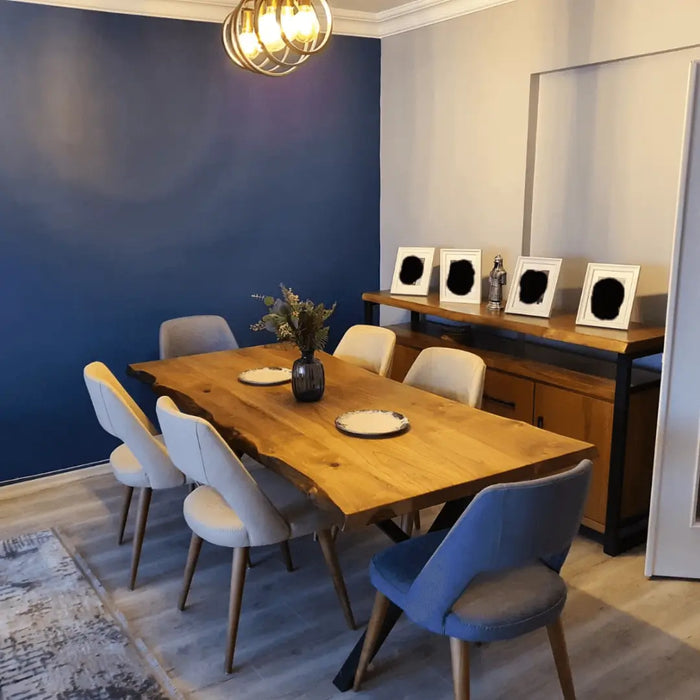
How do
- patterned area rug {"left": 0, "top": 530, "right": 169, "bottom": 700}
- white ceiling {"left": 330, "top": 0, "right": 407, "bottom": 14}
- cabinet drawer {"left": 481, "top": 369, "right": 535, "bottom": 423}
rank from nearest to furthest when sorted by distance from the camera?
1. patterned area rug {"left": 0, "top": 530, "right": 169, "bottom": 700}
2. cabinet drawer {"left": 481, "top": 369, "right": 535, "bottom": 423}
3. white ceiling {"left": 330, "top": 0, "right": 407, "bottom": 14}

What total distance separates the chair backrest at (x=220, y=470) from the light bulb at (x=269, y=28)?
1238 millimetres

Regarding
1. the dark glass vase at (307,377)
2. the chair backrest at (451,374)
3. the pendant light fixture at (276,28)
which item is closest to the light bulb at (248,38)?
the pendant light fixture at (276,28)

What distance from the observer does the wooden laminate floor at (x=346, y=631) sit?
2256 millimetres

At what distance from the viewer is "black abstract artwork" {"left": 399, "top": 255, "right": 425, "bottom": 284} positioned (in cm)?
416

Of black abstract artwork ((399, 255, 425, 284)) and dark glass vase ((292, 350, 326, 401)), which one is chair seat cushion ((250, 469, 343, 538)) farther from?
black abstract artwork ((399, 255, 425, 284))

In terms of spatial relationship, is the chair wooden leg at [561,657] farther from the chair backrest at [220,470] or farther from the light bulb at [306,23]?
the light bulb at [306,23]

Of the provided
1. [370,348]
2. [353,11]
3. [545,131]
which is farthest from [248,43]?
[353,11]

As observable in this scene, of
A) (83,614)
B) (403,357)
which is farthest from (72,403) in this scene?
(403,357)

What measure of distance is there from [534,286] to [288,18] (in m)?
1.70

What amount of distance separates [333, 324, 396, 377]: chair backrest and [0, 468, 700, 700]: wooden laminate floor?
2.49 feet

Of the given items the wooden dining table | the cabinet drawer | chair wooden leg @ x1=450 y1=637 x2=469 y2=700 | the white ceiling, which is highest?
the white ceiling

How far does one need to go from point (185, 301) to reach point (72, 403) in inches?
31.8

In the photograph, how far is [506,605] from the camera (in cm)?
188

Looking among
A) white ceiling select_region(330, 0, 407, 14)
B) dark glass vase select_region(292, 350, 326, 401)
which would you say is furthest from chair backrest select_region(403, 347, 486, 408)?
white ceiling select_region(330, 0, 407, 14)
